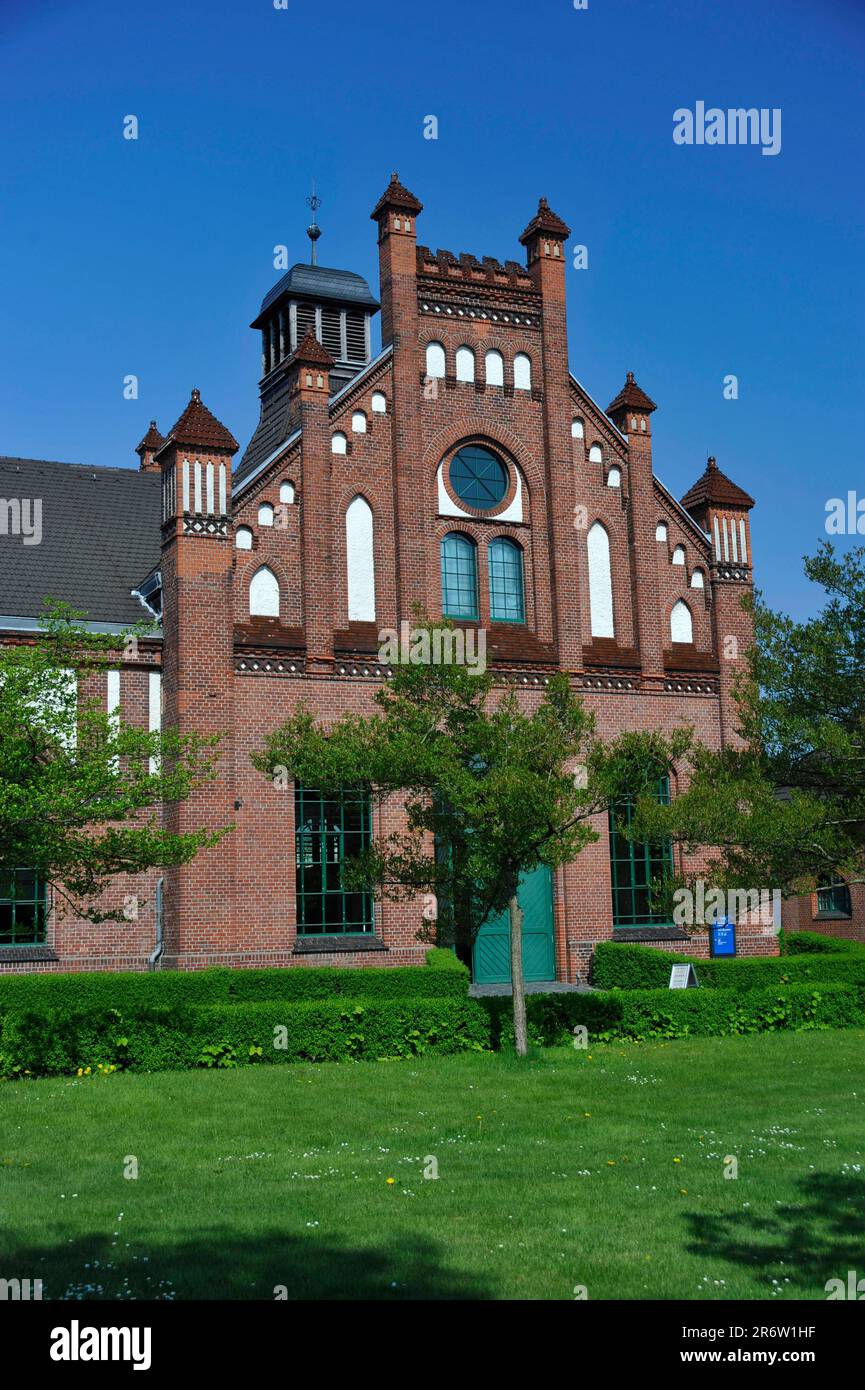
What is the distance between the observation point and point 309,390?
2366cm

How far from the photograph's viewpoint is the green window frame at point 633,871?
25250 mm

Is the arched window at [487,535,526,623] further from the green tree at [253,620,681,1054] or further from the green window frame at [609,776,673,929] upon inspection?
the green tree at [253,620,681,1054]

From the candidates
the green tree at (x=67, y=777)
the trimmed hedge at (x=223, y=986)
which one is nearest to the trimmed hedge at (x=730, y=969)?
the trimmed hedge at (x=223, y=986)

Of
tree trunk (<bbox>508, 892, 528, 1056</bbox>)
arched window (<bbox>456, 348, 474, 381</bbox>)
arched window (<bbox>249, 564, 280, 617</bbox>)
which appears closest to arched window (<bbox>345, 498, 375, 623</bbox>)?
arched window (<bbox>249, 564, 280, 617</bbox>)

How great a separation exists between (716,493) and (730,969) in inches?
417

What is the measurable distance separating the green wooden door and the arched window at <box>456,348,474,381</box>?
1018 cm

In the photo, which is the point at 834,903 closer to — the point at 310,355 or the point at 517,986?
the point at 517,986

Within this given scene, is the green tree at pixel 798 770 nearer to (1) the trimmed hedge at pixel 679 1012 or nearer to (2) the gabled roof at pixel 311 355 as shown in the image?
(1) the trimmed hedge at pixel 679 1012

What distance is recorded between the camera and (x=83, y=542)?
1006 inches

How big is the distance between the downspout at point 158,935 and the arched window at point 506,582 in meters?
8.57

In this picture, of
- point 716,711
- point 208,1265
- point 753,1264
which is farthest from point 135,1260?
point 716,711

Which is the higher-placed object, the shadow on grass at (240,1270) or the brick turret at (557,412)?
the brick turret at (557,412)

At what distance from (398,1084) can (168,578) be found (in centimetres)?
1075
